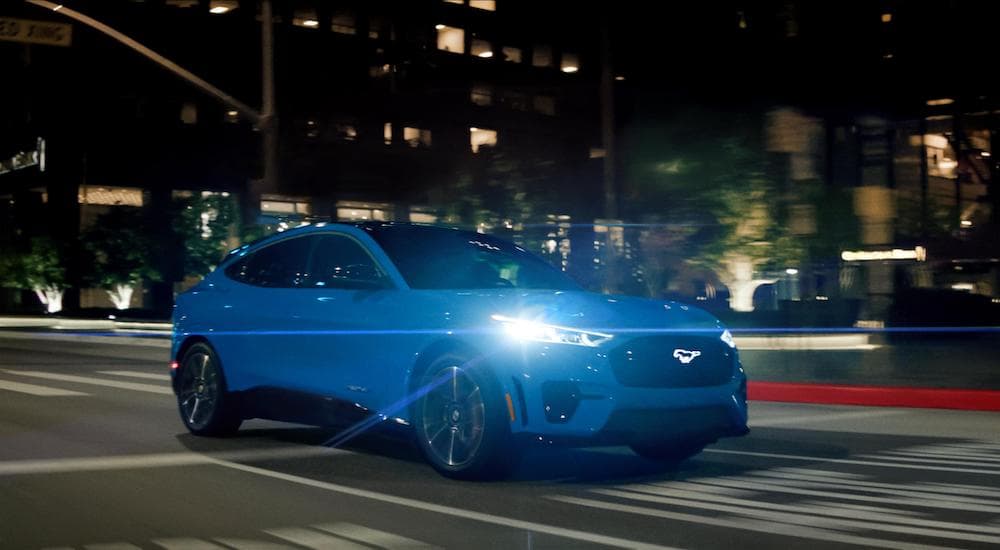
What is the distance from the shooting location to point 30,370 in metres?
18.9

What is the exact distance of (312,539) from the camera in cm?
605

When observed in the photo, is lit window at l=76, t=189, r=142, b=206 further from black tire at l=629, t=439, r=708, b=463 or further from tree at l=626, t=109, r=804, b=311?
black tire at l=629, t=439, r=708, b=463

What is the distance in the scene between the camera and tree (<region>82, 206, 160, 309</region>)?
2328 inches

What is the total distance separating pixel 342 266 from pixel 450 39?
2810 inches

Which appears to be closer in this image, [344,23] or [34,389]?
[34,389]

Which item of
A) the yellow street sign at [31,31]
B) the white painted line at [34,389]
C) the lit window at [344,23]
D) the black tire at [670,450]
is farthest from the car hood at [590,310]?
the lit window at [344,23]

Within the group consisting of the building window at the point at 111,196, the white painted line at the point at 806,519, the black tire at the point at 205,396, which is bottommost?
the white painted line at the point at 806,519

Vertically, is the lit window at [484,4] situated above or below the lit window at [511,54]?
above

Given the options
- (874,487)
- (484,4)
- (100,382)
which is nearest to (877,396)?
(874,487)

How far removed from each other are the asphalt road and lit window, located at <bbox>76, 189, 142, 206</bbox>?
58.6 meters

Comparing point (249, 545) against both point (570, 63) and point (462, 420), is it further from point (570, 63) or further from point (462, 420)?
point (570, 63)

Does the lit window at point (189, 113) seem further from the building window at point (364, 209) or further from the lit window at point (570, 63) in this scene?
the lit window at point (570, 63)

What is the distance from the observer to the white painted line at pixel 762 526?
19.5 ft

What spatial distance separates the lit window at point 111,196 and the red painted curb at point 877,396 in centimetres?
5634
